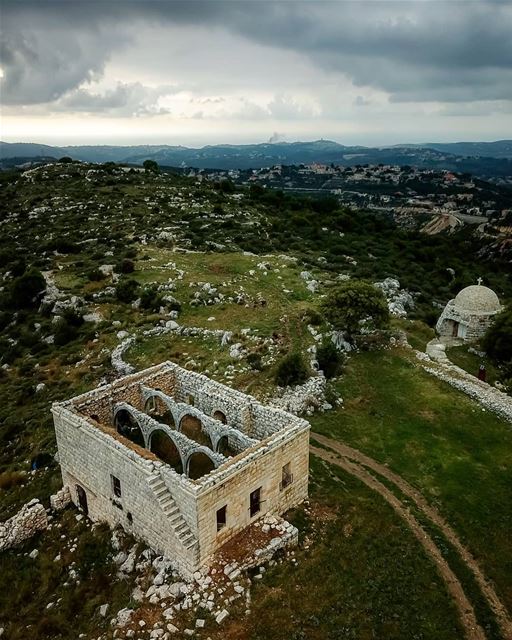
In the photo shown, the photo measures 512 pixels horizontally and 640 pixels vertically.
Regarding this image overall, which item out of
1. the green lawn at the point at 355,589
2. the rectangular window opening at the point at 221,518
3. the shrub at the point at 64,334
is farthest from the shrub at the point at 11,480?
the shrub at the point at 64,334

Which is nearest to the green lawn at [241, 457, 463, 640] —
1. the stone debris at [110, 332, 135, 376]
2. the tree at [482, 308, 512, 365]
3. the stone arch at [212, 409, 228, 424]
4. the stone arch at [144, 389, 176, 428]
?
the stone arch at [212, 409, 228, 424]

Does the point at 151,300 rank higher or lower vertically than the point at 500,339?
higher

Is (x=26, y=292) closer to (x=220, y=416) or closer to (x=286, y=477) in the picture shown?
(x=220, y=416)

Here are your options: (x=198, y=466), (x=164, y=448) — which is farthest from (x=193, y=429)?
(x=198, y=466)

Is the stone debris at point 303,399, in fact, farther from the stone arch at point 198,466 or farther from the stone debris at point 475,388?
the stone debris at point 475,388

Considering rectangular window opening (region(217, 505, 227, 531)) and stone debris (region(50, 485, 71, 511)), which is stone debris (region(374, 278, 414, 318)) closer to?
rectangular window opening (region(217, 505, 227, 531))

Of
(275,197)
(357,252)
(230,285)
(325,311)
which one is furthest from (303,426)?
(275,197)
